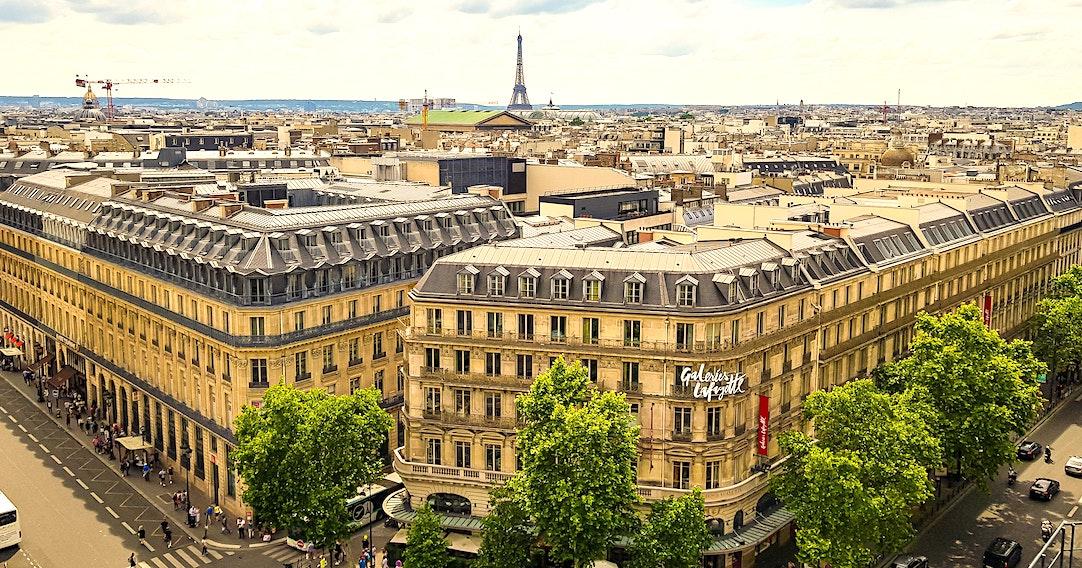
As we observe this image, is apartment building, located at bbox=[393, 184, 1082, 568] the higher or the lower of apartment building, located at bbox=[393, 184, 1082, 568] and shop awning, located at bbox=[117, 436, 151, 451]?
the higher

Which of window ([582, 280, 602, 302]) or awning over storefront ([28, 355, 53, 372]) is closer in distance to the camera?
window ([582, 280, 602, 302])

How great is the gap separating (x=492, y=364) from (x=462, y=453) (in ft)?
25.6

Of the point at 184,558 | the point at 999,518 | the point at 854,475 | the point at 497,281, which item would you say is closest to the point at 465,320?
the point at 497,281

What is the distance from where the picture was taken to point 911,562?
274ft

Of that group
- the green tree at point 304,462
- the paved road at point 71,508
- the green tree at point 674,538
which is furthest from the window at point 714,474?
the paved road at point 71,508

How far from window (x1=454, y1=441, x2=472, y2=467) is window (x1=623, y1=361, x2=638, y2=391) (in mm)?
13822

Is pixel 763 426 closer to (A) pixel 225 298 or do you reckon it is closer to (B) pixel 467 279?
(B) pixel 467 279

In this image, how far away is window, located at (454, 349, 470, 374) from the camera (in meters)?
85.9

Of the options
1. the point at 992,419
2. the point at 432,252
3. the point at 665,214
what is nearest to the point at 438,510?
the point at 432,252

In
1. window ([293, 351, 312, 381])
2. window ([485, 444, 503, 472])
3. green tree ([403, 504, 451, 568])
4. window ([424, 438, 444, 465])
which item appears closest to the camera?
green tree ([403, 504, 451, 568])

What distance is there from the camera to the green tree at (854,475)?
76.4 m

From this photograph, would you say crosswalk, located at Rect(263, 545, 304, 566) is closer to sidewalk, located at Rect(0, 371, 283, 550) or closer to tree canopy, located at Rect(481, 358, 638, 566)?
sidewalk, located at Rect(0, 371, 283, 550)

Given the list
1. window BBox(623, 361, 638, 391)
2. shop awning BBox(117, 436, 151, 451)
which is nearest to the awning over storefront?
shop awning BBox(117, 436, 151, 451)

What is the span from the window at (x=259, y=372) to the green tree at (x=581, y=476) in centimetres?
3058
